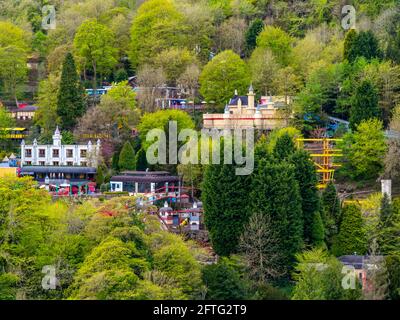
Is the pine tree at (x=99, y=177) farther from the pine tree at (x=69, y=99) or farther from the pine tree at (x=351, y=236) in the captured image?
the pine tree at (x=351, y=236)

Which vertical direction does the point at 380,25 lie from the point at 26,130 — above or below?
above

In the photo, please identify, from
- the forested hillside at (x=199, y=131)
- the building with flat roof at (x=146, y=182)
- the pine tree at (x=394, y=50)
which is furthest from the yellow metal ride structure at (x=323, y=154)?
the pine tree at (x=394, y=50)

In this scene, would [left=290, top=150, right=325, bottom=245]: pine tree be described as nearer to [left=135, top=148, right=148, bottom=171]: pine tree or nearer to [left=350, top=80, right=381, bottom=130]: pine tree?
[left=350, top=80, right=381, bottom=130]: pine tree

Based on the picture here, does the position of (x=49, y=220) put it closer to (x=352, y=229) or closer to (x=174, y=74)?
(x=352, y=229)

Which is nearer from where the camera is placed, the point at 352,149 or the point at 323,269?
the point at 323,269

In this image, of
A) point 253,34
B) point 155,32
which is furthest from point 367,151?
point 155,32

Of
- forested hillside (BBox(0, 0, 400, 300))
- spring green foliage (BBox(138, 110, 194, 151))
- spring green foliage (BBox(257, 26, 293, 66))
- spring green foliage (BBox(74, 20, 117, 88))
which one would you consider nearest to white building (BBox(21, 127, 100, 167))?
forested hillside (BBox(0, 0, 400, 300))

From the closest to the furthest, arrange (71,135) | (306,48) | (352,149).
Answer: (352,149), (71,135), (306,48)
